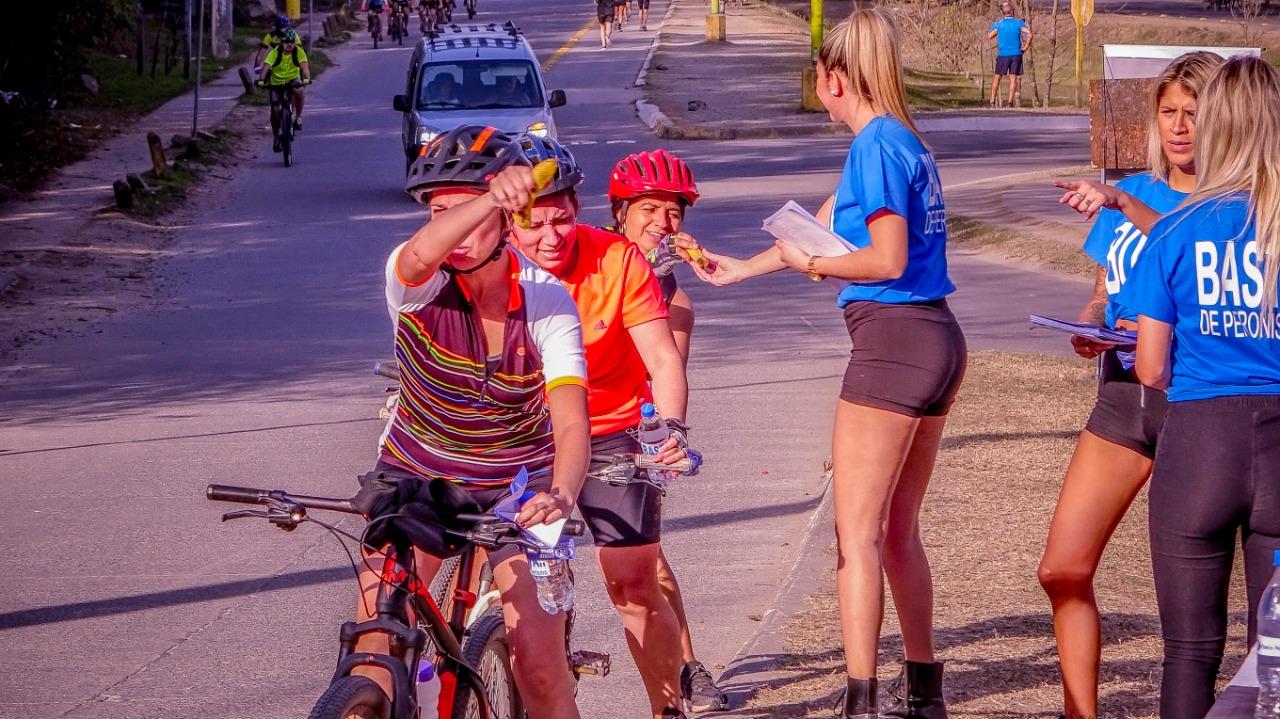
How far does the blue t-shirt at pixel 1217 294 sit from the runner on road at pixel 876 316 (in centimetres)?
81

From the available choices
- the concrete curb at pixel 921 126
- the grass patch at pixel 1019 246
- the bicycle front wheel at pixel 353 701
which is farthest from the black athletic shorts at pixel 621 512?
the concrete curb at pixel 921 126

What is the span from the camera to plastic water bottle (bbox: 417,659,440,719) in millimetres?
3637

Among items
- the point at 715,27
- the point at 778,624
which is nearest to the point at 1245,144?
the point at 778,624

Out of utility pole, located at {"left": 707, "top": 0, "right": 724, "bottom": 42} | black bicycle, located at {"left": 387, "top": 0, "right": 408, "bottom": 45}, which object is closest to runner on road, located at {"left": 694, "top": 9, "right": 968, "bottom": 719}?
utility pole, located at {"left": 707, "top": 0, "right": 724, "bottom": 42}

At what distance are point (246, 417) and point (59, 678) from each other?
4463 millimetres

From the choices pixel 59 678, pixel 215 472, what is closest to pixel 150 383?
pixel 215 472

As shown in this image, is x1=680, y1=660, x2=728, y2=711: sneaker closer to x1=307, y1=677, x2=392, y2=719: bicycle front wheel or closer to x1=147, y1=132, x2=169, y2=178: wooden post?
x1=307, y1=677, x2=392, y2=719: bicycle front wheel

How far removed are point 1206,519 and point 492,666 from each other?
1.82m

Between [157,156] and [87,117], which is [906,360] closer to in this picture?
[157,156]

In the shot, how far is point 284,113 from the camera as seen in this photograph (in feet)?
78.8

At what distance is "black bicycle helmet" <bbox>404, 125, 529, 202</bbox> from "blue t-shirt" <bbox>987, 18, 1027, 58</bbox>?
1119 inches

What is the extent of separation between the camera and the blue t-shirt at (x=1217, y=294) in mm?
3879

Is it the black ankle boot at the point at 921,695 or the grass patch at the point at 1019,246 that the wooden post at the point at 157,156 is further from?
the black ankle boot at the point at 921,695

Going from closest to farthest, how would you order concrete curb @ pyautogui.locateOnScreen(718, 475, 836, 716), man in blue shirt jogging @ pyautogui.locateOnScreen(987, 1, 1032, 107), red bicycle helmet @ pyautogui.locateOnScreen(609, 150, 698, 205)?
red bicycle helmet @ pyautogui.locateOnScreen(609, 150, 698, 205)
concrete curb @ pyautogui.locateOnScreen(718, 475, 836, 716)
man in blue shirt jogging @ pyautogui.locateOnScreen(987, 1, 1032, 107)
